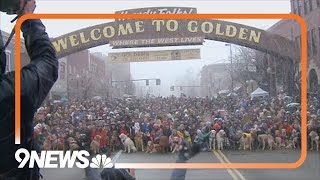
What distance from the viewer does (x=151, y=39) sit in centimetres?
171

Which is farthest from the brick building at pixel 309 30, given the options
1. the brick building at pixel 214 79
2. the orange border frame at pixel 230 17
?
the brick building at pixel 214 79

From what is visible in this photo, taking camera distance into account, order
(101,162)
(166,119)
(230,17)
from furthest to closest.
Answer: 1. (166,119)
2. (101,162)
3. (230,17)

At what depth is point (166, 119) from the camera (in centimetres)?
193

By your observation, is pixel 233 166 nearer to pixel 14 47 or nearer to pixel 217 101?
pixel 217 101

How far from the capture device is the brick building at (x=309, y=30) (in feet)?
4.84

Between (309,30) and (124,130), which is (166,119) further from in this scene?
(309,30)

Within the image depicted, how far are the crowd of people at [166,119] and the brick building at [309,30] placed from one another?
226 millimetres

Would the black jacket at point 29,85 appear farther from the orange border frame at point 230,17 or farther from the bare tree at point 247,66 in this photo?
the bare tree at point 247,66

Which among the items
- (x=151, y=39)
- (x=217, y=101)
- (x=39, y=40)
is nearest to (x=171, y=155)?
(x=217, y=101)

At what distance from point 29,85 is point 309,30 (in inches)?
44.5

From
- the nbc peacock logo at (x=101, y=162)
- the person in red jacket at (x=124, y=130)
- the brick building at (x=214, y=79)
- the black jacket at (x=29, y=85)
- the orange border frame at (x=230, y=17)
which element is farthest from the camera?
the person in red jacket at (x=124, y=130)

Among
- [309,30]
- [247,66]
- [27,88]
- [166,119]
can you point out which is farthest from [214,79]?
[27,88]

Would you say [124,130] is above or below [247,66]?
below

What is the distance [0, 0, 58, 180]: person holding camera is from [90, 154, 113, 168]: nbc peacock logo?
55 cm
